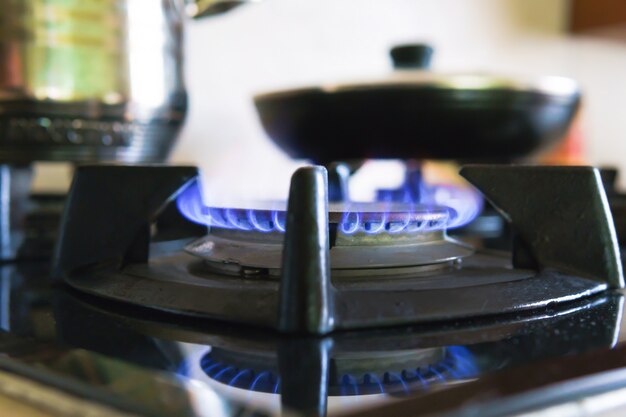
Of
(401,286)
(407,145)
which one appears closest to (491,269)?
(401,286)

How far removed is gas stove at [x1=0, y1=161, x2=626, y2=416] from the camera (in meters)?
0.28

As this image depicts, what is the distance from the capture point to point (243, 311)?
37 centimetres

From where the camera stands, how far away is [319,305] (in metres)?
0.35

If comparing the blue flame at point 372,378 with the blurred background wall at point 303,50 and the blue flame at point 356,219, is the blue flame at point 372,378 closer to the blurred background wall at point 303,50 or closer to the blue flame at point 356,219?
the blue flame at point 356,219

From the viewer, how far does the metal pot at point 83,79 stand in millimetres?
619

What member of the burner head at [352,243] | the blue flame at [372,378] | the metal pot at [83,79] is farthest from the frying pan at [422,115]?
the blue flame at [372,378]

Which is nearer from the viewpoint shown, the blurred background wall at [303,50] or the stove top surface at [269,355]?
the stove top surface at [269,355]

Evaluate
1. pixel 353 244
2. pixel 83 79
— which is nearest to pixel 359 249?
pixel 353 244

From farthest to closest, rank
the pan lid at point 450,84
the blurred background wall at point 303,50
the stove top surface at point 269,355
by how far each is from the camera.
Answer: the blurred background wall at point 303,50 < the pan lid at point 450,84 < the stove top surface at point 269,355

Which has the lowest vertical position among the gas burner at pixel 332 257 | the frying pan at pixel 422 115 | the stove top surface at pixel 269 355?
the stove top surface at pixel 269 355

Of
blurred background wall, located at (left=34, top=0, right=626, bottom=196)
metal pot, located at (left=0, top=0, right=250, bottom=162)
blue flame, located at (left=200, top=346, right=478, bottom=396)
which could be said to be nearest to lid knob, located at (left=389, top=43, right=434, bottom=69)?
blurred background wall, located at (left=34, top=0, right=626, bottom=196)

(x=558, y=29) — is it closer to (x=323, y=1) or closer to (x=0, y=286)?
(x=323, y=1)

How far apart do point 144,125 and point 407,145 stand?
0.98 feet

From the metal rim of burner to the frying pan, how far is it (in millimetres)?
286
